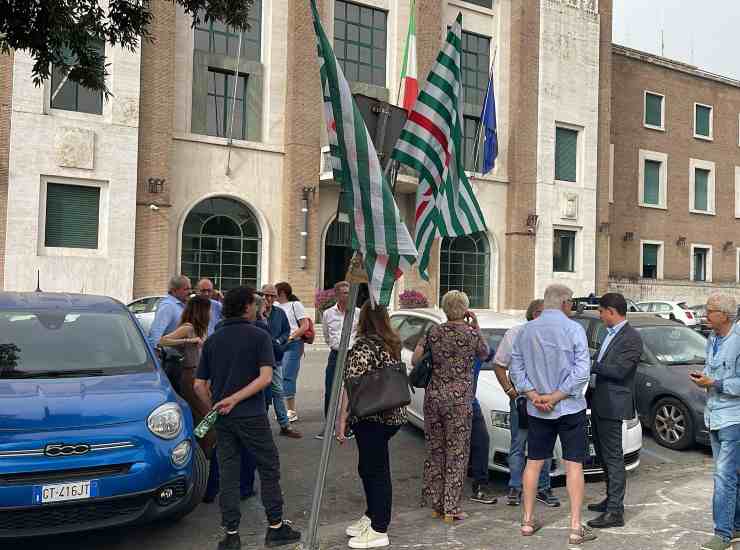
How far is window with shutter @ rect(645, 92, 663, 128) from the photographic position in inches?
1359

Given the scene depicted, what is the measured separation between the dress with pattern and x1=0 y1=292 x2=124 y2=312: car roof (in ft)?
9.57

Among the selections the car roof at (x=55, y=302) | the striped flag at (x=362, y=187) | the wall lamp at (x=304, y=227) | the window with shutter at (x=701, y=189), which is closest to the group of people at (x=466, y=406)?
the striped flag at (x=362, y=187)

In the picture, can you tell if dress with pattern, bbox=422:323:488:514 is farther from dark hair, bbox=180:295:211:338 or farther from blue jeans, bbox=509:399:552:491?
dark hair, bbox=180:295:211:338

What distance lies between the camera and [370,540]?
190 inches

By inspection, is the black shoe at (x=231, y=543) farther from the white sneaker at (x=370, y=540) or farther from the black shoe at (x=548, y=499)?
the black shoe at (x=548, y=499)

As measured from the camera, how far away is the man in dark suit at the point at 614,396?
A: 17.3 feet

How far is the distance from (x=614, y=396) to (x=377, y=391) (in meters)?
1.85

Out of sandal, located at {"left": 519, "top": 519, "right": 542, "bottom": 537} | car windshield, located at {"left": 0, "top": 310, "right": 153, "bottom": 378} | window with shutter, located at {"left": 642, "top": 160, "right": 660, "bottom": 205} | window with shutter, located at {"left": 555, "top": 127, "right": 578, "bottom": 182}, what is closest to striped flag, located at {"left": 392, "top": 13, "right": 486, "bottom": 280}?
sandal, located at {"left": 519, "top": 519, "right": 542, "bottom": 537}

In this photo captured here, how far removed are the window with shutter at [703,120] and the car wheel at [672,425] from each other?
1266 inches

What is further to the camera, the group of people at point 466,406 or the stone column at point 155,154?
the stone column at point 155,154

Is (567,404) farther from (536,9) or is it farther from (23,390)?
(536,9)

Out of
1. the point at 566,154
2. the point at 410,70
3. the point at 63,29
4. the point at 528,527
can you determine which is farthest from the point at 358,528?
the point at 566,154

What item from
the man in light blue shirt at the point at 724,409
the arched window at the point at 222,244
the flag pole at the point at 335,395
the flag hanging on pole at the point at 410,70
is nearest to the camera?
the flag pole at the point at 335,395

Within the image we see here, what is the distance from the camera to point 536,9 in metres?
28.2
